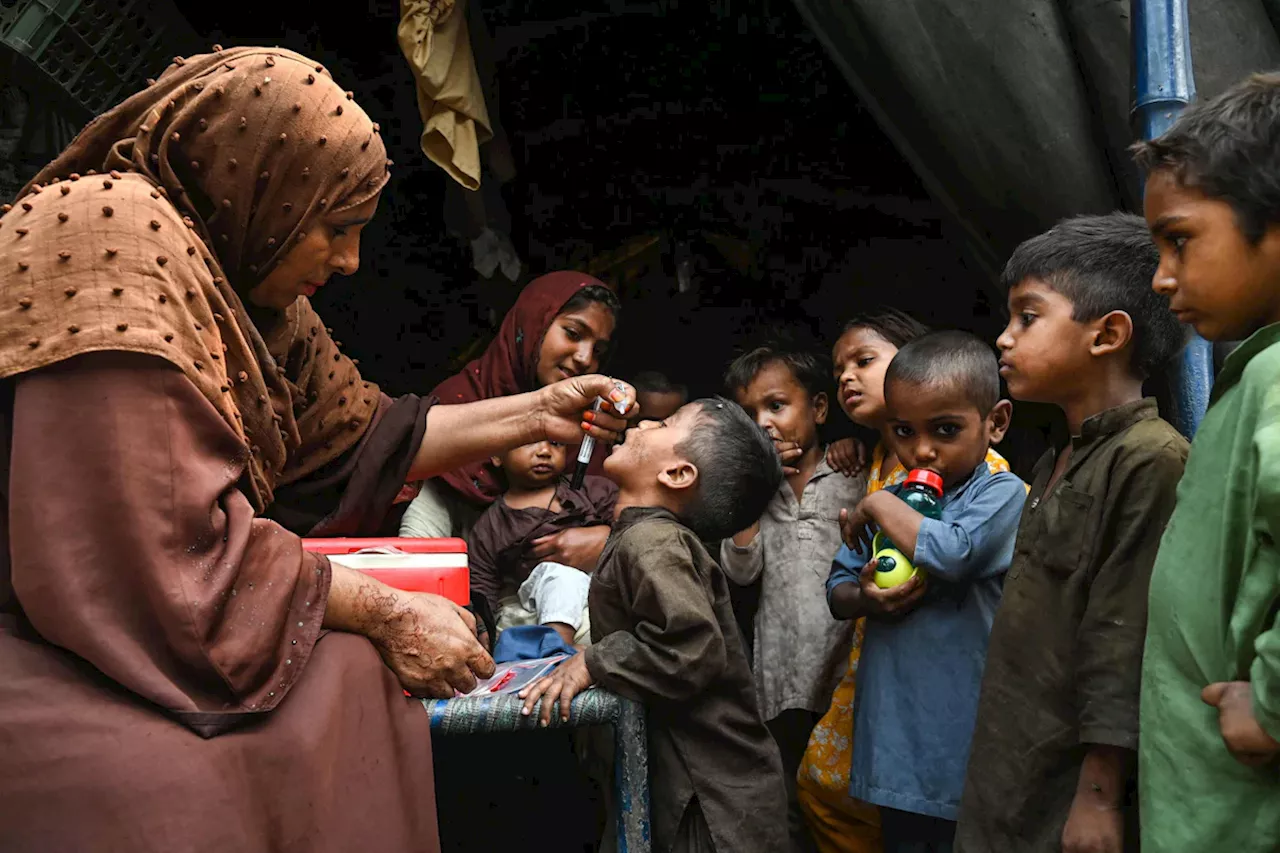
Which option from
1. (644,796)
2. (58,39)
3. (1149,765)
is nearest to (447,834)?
(644,796)

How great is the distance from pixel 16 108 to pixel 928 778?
10.3 feet

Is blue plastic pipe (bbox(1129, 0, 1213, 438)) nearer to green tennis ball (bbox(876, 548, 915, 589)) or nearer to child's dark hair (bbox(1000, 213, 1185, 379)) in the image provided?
child's dark hair (bbox(1000, 213, 1185, 379))

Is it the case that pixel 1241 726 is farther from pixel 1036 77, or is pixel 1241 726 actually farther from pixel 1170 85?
pixel 1036 77

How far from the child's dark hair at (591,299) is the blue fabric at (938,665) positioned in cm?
144


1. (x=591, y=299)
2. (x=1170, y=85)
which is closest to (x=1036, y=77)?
(x=1170, y=85)

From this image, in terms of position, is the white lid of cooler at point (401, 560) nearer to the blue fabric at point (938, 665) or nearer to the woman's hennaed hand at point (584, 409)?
the woman's hennaed hand at point (584, 409)

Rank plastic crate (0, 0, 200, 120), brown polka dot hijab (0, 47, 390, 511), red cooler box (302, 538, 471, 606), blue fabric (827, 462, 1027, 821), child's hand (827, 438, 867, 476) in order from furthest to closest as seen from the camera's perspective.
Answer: plastic crate (0, 0, 200, 120) → child's hand (827, 438, 867, 476) → blue fabric (827, 462, 1027, 821) → red cooler box (302, 538, 471, 606) → brown polka dot hijab (0, 47, 390, 511)

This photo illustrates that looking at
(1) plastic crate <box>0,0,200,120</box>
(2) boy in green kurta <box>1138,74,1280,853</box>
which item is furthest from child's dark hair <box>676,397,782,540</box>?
(1) plastic crate <box>0,0,200,120</box>

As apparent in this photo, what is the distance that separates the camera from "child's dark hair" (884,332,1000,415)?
262cm

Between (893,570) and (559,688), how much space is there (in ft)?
2.48

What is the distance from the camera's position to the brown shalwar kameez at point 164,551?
1.51 meters

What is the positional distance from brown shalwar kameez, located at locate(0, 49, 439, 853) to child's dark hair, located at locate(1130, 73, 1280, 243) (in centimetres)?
134

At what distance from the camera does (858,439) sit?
3.16m

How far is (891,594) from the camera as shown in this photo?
2.45 meters
